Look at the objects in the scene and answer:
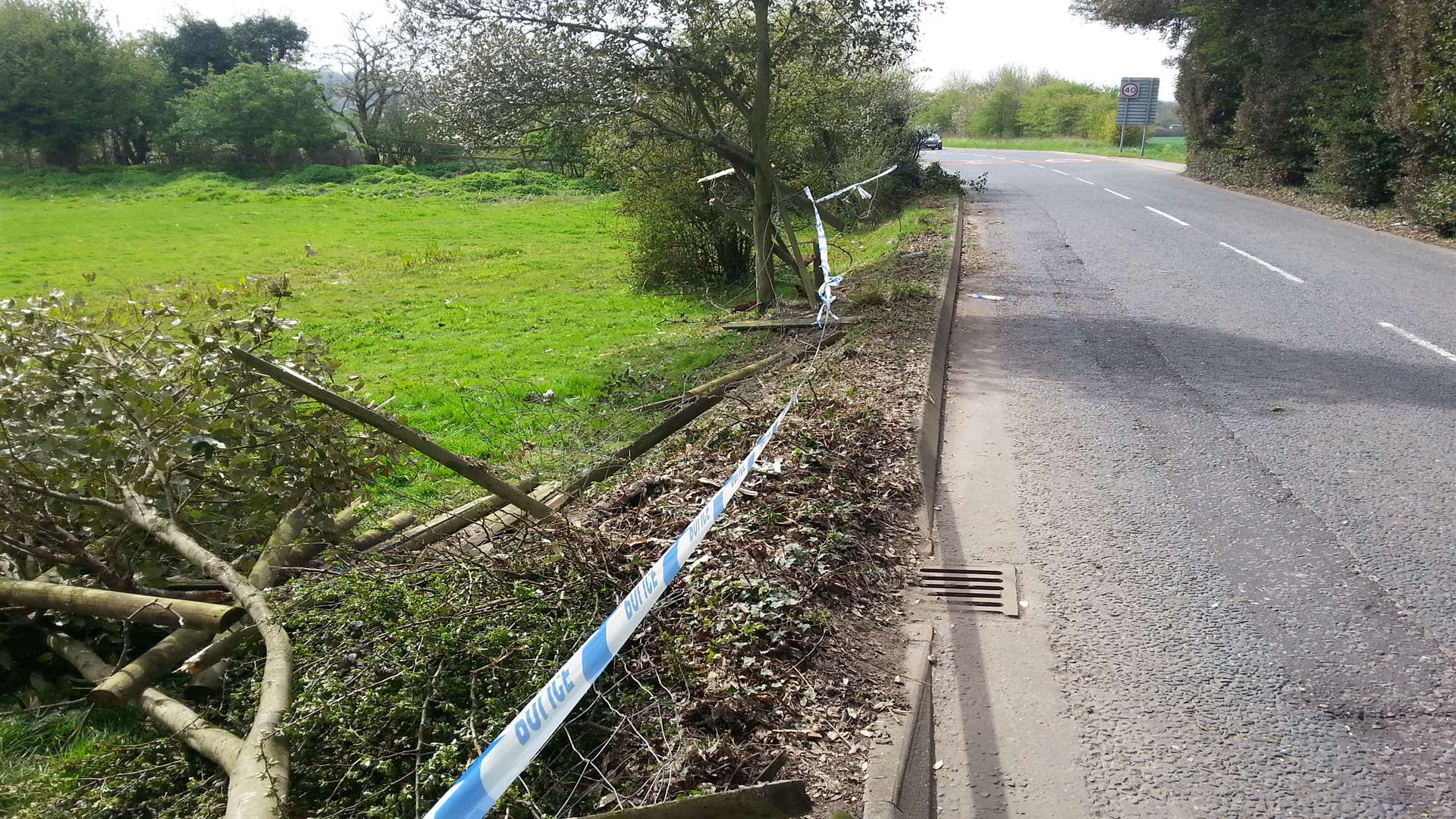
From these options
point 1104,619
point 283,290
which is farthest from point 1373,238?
point 283,290

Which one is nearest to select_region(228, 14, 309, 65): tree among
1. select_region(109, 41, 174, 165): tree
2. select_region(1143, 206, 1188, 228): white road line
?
select_region(109, 41, 174, 165): tree

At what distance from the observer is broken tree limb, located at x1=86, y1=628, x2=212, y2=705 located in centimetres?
329

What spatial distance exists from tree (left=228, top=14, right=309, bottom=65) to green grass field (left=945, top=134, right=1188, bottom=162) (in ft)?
154

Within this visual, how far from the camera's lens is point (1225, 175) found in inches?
1046

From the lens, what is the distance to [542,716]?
2.18 metres

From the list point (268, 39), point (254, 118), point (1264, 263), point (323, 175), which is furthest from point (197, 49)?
point (1264, 263)

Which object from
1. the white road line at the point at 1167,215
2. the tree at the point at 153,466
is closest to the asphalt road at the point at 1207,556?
the tree at the point at 153,466

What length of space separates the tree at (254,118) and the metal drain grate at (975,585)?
165 feet

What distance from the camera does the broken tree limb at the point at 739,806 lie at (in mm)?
2330

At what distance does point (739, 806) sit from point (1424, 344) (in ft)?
28.7

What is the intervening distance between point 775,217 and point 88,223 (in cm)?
2545

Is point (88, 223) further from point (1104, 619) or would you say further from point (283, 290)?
point (1104, 619)

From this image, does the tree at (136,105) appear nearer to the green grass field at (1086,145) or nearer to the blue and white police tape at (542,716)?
the green grass field at (1086,145)

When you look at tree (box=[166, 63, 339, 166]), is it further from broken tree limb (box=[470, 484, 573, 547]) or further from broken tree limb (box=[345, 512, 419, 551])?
broken tree limb (box=[470, 484, 573, 547])
